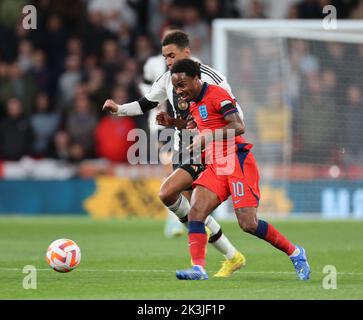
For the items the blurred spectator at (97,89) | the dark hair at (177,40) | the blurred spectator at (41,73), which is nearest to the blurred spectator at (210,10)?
the blurred spectator at (97,89)

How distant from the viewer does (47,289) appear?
25.2ft

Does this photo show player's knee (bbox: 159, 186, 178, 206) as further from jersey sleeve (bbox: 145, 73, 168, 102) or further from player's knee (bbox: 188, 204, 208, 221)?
jersey sleeve (bbox: 145, 73, 168, 102)

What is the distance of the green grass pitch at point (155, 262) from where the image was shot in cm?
744

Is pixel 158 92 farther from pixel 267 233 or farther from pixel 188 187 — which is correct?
pixel 267 233

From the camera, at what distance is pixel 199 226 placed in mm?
8312

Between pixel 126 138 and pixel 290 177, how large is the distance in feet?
9.50

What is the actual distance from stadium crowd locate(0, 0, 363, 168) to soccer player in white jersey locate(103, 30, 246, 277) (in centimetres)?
726

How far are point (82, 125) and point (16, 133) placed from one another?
1107mm

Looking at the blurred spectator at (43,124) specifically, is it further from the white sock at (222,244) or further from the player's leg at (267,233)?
the player's leg at (267,233)

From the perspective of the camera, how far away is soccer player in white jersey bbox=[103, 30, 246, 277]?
8.87 metres

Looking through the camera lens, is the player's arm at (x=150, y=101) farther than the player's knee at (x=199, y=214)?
Yes

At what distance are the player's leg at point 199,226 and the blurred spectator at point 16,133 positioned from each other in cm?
957

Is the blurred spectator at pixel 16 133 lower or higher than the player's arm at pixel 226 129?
lower

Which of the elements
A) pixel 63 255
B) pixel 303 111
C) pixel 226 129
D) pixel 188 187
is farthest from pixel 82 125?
pixel 226 129
